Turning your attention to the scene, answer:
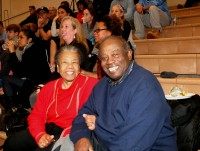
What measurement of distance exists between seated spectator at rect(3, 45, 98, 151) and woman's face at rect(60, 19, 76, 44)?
2.84 feet

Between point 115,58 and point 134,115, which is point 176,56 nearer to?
point 115,58

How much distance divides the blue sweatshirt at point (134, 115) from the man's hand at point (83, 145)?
0.14 feet

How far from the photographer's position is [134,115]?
1.36m

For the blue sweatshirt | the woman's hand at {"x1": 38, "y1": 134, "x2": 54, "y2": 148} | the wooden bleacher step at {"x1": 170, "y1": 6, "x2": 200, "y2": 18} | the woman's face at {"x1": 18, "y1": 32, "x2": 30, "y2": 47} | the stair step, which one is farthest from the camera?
the wooden bleacher step at {"x1": 170, "y1": 6, "x2": 200, "y2": 18}

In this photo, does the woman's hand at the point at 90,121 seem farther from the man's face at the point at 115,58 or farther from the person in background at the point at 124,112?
the man's face at the point at 115,58

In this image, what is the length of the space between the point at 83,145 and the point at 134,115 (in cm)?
39

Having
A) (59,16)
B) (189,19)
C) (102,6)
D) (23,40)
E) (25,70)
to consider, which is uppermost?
(102,6)

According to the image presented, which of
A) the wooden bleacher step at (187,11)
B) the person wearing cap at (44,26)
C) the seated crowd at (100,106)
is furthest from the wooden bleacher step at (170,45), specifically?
the person wearing cap at (44,26)

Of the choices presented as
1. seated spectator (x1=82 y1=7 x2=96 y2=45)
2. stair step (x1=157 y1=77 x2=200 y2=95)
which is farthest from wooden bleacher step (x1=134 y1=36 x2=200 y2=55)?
stair step (x1=157 y1=77 x2=200 y2=95)

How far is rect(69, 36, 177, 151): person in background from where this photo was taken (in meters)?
1.34

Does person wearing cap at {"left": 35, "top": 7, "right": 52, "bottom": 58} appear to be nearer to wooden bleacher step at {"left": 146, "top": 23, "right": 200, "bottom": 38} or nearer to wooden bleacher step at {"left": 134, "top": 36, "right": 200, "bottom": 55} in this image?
wooden bleacher step at {"left": 134, "top": 36, "right": 200, "bottom": 55}

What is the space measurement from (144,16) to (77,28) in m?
1.72

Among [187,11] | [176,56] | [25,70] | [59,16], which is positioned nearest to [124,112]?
[176,56]

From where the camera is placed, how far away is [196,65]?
294 cm
